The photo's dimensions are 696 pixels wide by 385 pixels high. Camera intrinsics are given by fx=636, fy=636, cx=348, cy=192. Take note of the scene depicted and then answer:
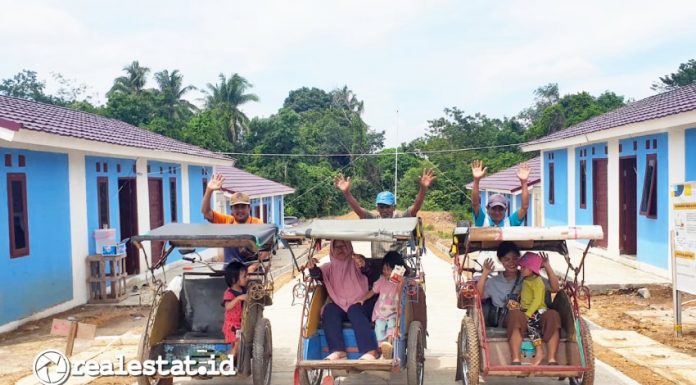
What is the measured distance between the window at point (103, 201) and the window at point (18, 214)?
279 cm

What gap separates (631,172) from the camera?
49.8ft

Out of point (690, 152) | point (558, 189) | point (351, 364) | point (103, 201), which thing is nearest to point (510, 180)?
point (558, 189)

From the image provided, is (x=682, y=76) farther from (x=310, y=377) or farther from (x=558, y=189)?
(x=310, y=377)

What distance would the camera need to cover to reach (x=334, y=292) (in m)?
6.43

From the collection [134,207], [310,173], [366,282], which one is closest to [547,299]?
[366,282]

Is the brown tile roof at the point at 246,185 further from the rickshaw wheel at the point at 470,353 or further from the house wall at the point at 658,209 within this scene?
the rickshaw wheel at the point at 470,353

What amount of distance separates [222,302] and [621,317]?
22.0 ft

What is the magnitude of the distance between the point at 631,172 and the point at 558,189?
5.49 meters

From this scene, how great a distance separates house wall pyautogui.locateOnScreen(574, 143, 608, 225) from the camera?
16.9 meters

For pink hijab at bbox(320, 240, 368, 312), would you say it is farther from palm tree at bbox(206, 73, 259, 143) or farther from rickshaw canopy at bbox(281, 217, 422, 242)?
palm tree at bbox(206, 73, 259, 143)

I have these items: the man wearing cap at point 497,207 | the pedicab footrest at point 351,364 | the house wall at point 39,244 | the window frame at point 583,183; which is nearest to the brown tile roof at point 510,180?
the window frame at point 583,183

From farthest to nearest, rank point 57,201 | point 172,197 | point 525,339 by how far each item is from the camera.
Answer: point 172,197 → point 57,201 → point 525,339

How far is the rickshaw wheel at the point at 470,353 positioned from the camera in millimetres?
5641

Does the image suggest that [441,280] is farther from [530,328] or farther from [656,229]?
[530,328]
